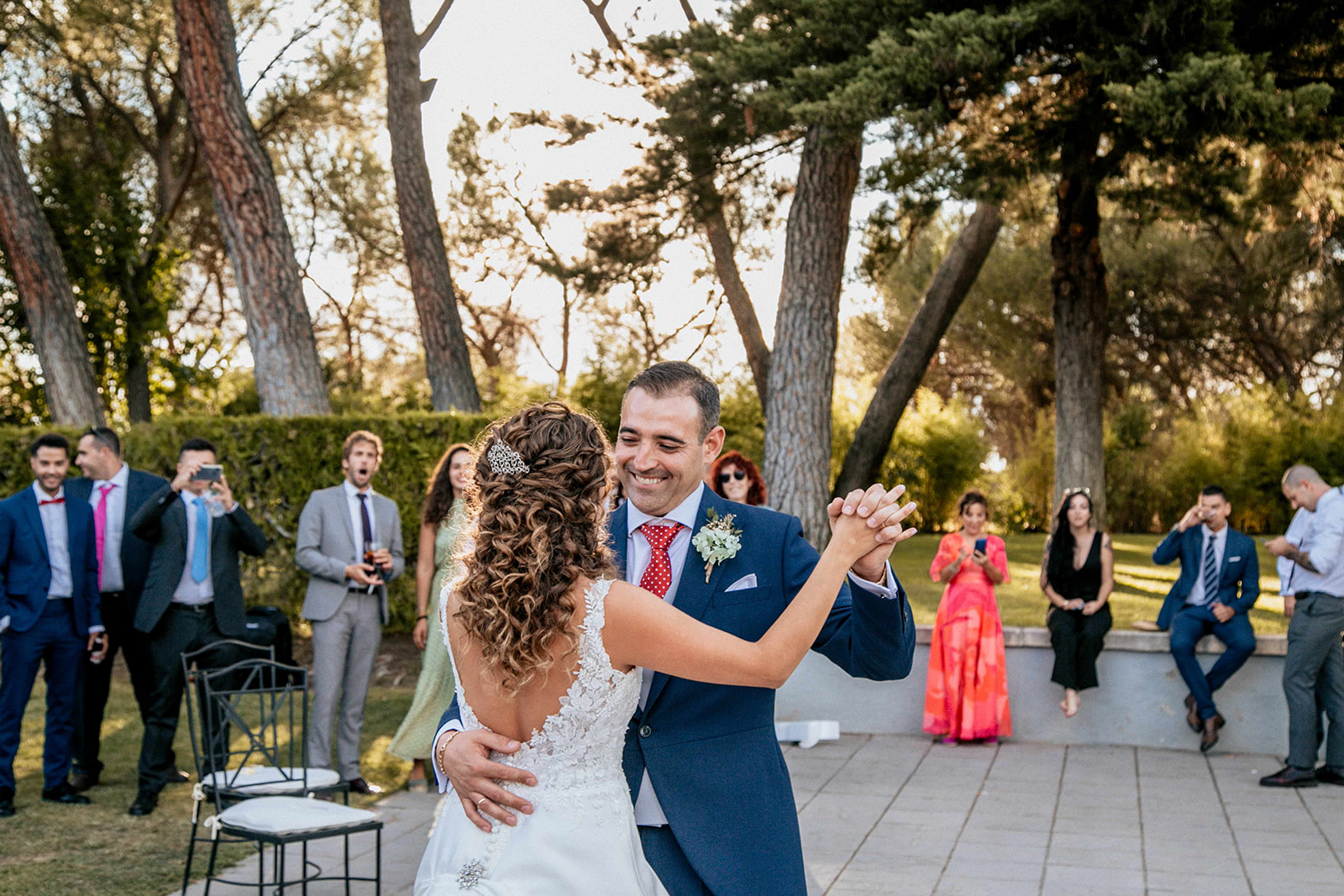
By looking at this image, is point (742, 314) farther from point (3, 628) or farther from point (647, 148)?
point (3, 628)

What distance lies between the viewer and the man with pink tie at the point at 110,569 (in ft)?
22.9

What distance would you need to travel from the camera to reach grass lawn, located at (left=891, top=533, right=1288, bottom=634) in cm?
1043

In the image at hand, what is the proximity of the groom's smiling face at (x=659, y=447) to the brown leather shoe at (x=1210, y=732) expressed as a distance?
677 centimetres

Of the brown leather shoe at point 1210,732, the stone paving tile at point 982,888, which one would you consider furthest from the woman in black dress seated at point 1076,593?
the stone paving tile at point 982,888

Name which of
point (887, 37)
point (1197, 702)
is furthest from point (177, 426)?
point (1197, 702)

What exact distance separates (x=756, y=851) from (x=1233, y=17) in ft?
28.5

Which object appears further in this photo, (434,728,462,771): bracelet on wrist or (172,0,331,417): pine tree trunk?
(172,0,331,417): pine tree trunk

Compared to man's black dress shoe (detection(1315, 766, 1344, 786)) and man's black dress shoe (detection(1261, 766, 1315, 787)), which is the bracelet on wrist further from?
man's black dress shoe (detection(1315, 766, 1344, 786))

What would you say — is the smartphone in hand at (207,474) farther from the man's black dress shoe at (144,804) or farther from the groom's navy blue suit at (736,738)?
the groom's navy blue suit at (736,738)

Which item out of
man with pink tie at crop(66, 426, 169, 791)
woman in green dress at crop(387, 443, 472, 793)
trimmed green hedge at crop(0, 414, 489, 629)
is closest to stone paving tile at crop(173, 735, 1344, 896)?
woman in green dress at crop(387, 443, 472, 793)

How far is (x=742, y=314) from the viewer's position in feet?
54.1

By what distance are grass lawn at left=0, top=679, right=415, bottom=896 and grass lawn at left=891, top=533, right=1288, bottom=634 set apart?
4.36 metres

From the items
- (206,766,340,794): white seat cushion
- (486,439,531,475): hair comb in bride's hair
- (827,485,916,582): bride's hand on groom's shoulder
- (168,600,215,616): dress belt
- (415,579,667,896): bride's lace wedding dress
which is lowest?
(206,766,340,794): white seat cushion

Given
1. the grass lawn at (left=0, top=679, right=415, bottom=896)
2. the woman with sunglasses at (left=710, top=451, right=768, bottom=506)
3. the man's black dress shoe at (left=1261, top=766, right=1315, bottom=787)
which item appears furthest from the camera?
the woman with sunglasses at (left=710, top=451, right=768, bottom=506)
